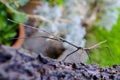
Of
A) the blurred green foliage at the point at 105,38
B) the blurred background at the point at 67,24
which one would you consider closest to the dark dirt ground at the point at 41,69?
the blurred background at the point at 67,24

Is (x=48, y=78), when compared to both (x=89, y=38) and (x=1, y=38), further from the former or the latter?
(x=89, y=38)

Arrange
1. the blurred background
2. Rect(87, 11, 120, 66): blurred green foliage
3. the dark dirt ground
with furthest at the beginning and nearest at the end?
1. Rect(87, 11, 120, 66): blurred green foliage
2. the blurred background
3. the dark dirt ground

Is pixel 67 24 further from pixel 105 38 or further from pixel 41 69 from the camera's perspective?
pixel 41 69

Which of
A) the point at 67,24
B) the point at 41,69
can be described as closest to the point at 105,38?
the point at 67,24

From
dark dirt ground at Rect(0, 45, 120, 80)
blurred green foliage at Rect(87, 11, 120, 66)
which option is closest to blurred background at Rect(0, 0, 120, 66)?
blurred green foliage at Rect(87, 11, 120, 66)

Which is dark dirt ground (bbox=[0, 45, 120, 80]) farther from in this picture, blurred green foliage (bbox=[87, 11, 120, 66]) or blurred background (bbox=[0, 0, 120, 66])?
blurred green foliage (bbox=[87, 11, 120, 66])

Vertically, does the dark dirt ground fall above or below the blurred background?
below

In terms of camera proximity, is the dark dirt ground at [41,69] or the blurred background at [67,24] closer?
the dark dirt ground at [41,69]

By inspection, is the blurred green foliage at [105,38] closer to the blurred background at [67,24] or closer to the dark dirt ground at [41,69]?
the blurred background at [67,24]
